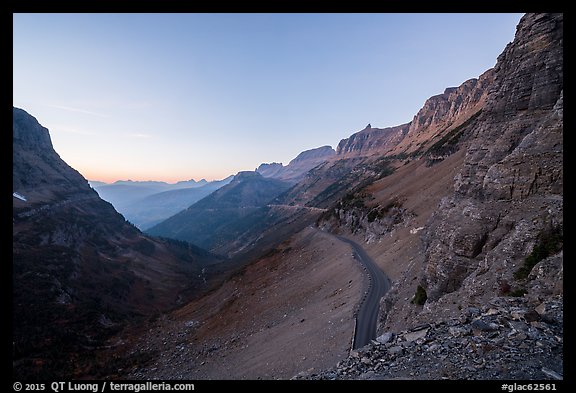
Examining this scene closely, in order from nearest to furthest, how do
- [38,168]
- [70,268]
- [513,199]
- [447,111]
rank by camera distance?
[513,199] → [70,268] → [38,168] → [447,111]

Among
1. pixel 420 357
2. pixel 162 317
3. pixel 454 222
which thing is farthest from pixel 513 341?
pixel 162 317

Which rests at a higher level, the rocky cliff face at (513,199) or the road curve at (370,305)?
the rocky cliff face at (513,199)

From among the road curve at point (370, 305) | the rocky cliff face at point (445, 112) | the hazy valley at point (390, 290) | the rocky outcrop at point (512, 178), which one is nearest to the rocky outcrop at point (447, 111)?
the rocky cliff face at point (445, 112)

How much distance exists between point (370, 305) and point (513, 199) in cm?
1664

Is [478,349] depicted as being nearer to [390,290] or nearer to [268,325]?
[390,290]

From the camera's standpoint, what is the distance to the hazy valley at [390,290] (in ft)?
33.4

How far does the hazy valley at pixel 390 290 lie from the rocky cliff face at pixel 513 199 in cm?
9

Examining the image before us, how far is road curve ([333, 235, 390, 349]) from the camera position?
77.4 feet

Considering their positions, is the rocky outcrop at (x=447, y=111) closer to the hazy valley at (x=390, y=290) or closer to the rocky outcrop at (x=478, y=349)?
the hazy valley at (x=390, y=290)

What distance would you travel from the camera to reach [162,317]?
195 feet

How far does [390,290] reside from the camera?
86.1 ft

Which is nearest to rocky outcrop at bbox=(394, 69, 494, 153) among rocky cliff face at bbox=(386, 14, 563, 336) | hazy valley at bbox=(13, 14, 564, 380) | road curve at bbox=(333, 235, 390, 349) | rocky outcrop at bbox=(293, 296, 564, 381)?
hazy valley at bbox=(13, 14, 564, 380)

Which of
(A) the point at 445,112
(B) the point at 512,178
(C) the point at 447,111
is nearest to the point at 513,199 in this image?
(B) the point at 512,178

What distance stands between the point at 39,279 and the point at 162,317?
25.3 metres
